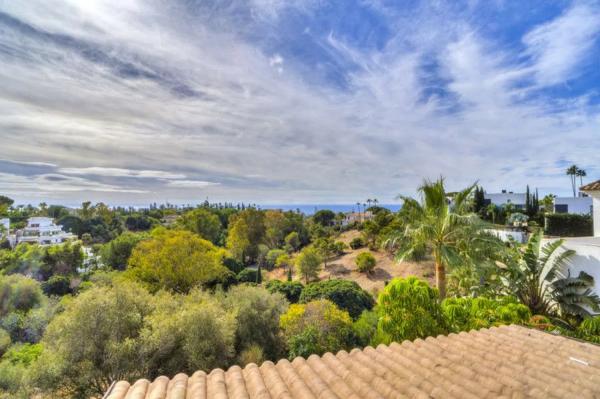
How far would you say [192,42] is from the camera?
881cm

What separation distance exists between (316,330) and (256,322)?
2.78 m

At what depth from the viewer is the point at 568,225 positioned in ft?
79.3

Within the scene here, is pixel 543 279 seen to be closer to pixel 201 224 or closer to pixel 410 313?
pixel 410 313

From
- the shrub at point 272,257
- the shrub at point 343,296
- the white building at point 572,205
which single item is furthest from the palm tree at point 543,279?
the white building at point 572,205

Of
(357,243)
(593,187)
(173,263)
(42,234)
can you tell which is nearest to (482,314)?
(593,187)

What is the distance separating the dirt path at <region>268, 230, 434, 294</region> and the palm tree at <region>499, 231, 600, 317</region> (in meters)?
14.1

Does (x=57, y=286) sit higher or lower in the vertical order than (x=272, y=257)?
lower

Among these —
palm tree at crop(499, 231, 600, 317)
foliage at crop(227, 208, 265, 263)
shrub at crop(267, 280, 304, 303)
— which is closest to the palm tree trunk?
palm tree at crop(499, 231, 600, 317)

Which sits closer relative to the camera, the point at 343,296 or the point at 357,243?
the point at 343,296

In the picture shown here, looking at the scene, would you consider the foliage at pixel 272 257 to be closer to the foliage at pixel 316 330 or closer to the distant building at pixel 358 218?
the foliage at pixel 316 330

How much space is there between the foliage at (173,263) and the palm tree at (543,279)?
1954 centimetres

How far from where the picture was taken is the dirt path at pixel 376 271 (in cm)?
2627

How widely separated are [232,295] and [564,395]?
12346 mm

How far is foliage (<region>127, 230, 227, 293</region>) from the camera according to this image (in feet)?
69.9
